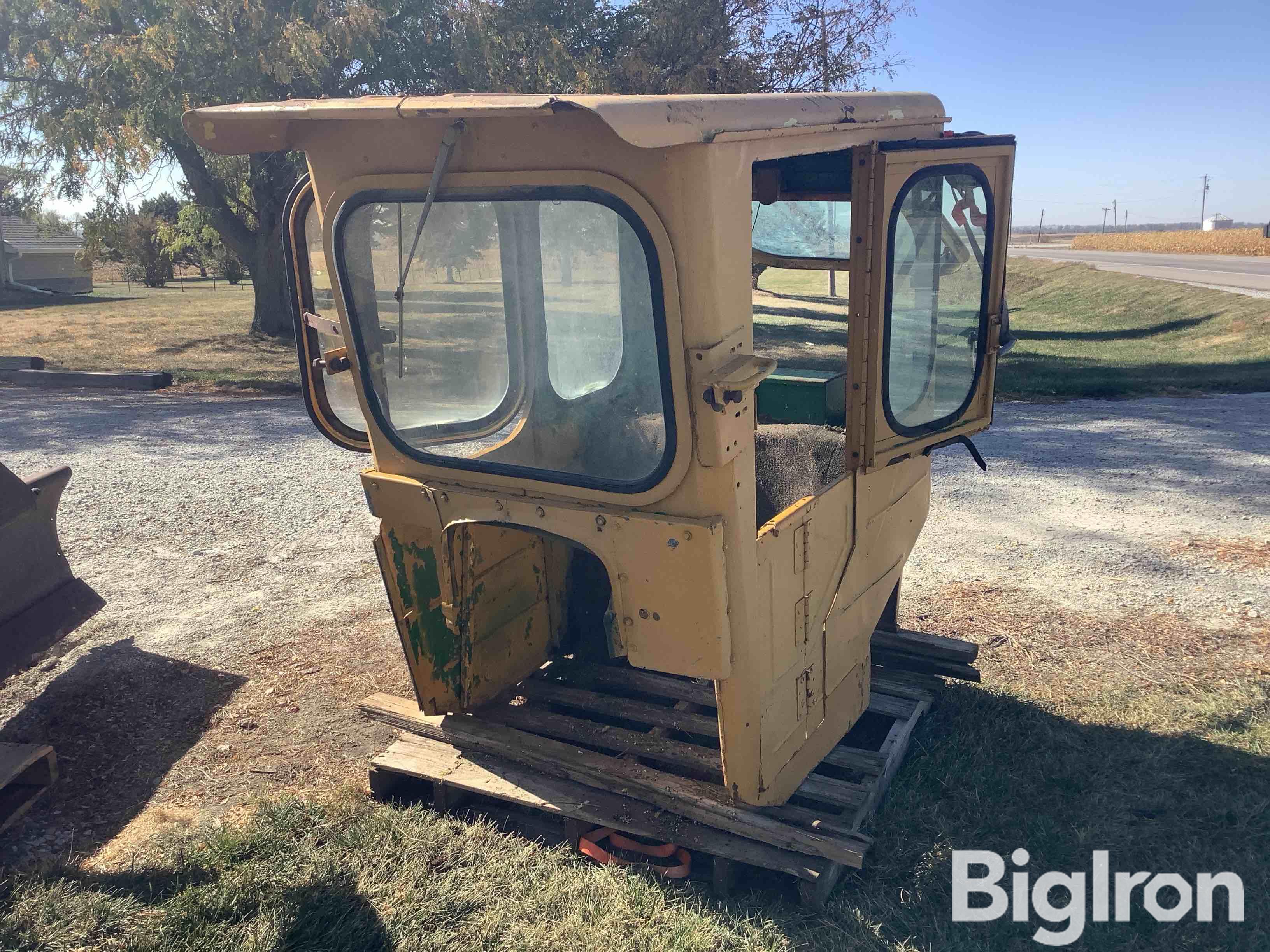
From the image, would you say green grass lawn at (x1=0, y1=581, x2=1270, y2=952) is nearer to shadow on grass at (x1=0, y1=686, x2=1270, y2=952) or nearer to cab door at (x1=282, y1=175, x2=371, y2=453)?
shadow on grass at (x1=0, y1=686, x2=1270, y2=952)

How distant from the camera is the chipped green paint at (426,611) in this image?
10.6ft

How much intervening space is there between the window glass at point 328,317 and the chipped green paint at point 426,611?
0.44 m

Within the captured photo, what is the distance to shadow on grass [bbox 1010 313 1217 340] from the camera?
720 inches

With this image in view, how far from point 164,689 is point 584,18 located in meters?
11.5

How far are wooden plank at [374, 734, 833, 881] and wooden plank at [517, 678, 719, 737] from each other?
0.40 meters

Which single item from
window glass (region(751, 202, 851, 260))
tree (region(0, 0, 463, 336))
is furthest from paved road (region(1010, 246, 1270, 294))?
window glass (region(751, 202, 851, 260))

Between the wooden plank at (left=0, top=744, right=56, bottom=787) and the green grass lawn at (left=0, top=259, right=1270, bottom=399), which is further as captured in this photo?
the green grass lawn at (left=0, top=259, right=1270, bottom=399)

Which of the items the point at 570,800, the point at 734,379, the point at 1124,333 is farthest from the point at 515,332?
the point at 1124,333

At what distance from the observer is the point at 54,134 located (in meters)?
13.5

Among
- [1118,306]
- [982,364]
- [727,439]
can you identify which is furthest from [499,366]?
[1118,306]

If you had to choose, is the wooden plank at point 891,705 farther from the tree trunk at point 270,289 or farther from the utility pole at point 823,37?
the tree trunk at point 270,289

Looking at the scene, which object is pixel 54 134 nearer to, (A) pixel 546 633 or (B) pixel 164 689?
(B) pixel 164 689

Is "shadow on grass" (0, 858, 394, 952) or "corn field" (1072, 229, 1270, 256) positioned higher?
"corn field" (1072, 229, 1270, 256)

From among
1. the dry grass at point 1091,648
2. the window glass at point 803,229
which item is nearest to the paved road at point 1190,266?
the dry grass at point 1091,648
